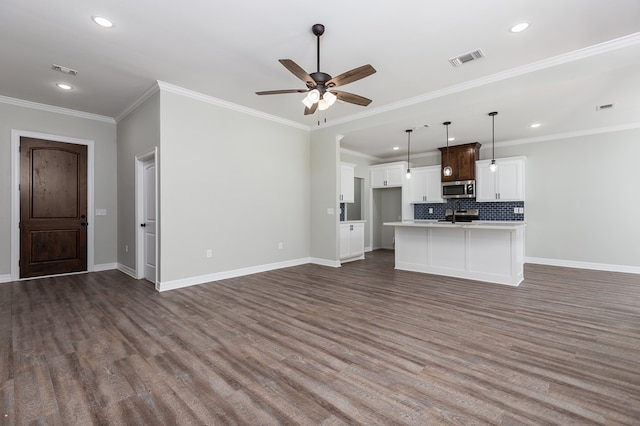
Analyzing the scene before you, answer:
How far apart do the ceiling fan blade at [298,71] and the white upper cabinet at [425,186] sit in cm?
562

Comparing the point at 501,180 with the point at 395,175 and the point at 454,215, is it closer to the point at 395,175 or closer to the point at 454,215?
the point at 454,215

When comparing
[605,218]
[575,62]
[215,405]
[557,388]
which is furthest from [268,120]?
[605,218]

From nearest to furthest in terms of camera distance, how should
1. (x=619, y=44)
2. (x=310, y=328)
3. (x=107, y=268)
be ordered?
(x=310, y=328), (x=619, y=44), (x=107, y=268)

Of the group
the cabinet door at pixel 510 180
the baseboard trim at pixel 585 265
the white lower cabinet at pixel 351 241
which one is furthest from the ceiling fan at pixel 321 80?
the baseboard trim at pixel 585 265

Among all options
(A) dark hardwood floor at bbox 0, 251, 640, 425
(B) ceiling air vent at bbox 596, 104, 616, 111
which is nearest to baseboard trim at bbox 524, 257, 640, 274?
(A) dark hardwood floor at bbox 0, 251, 640, 425

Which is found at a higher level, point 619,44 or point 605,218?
point 619,44

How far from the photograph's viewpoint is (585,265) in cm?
604

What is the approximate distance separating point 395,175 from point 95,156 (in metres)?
6.86

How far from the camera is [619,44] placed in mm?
3143

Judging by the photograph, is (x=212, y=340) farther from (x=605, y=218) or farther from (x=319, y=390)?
(x=605, y=218)

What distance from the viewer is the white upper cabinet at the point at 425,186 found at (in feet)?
25.5

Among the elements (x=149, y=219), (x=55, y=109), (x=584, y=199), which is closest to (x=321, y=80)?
(x=149, y=219)

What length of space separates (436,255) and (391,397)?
12.7 ft

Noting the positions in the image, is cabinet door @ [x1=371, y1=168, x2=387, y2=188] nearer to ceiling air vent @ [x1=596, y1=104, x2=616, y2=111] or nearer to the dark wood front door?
ceiling air vent @ [x1=596, y1=104, x2=616, y2=111]
